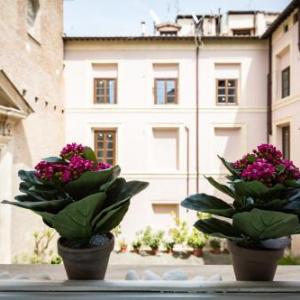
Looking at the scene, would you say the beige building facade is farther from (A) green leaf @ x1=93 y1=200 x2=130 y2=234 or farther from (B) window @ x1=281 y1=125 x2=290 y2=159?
(B) window @ x1=281 y1=125 x2=290 y2=159

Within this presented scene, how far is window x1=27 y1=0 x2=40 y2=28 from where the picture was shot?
5.75 m

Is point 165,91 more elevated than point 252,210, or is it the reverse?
point 165,91

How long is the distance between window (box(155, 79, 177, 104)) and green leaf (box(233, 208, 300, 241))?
7.06 meters

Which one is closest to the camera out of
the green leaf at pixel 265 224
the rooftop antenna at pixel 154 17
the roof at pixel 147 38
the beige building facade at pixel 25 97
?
the green leaf at pixel 265 224

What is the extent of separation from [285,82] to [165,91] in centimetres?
246

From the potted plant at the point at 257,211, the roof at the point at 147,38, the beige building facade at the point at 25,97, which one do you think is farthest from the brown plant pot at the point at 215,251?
the potted plant at the point at 257,211

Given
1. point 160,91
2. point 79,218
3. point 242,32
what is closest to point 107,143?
point 160,91

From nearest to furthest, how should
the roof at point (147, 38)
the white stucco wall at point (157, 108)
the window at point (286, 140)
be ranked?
the window at point (286, 140)
the roof at point (147, 38)
the white stucco wall at point (157, 108)

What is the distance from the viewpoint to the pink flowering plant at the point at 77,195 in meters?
0.70

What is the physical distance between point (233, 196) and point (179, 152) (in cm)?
689

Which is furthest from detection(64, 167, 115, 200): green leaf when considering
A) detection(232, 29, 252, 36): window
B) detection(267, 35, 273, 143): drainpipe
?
detection(232, 29, 252, 36): window

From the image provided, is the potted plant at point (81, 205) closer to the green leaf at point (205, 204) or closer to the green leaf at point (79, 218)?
the green leaf at point (79, 218)

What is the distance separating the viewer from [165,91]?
772 centimetres

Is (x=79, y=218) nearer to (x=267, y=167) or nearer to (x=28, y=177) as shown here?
(x=28, y=177)
